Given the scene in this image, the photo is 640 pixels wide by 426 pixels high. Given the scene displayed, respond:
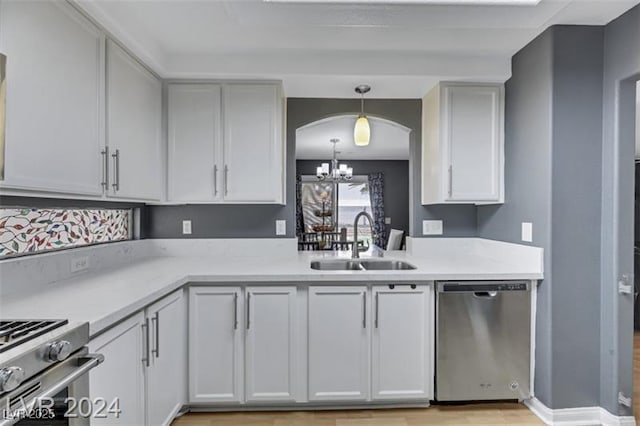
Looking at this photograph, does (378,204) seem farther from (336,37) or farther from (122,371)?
(122,371)

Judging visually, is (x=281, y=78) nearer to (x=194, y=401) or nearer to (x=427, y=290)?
(x=427, y=290)

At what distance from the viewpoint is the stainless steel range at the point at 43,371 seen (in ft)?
2.82

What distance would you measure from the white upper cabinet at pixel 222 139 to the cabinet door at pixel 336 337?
0.93 metres

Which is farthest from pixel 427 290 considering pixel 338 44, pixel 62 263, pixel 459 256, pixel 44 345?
pixel 62 263

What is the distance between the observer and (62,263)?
178 cm

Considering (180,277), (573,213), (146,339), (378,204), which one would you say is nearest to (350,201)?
(378,204)

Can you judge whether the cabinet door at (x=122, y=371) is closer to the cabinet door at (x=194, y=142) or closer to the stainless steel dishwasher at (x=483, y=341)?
the cabinet door at (x=194, y=142)

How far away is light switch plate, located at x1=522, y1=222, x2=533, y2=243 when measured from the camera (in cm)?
216

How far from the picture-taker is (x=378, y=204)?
801cm

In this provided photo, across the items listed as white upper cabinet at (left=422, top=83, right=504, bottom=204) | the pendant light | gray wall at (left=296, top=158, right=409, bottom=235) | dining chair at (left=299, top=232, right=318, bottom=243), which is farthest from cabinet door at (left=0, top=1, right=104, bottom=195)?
gray wall at (left=296, top=158, right=409, bottom=235)

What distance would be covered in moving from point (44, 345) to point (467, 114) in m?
2.63

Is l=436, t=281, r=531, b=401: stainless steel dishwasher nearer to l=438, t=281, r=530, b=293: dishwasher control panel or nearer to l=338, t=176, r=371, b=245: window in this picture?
l=438, t=281, r=530, b=293: dishwasher control panel

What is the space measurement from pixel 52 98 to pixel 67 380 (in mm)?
1135

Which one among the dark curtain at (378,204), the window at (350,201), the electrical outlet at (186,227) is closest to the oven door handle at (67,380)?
the electrical outlet at (186,227)
